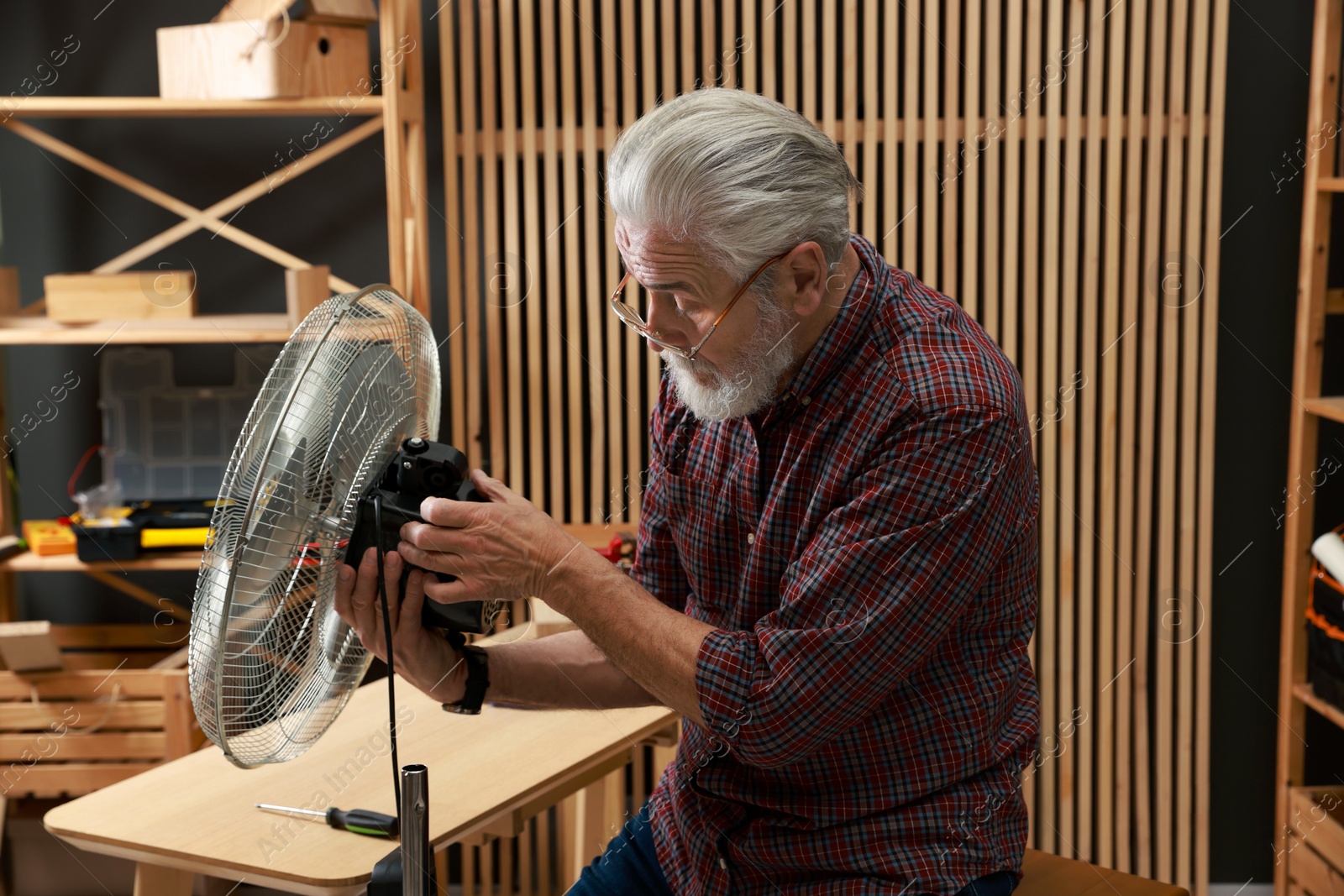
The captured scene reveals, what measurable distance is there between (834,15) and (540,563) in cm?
202

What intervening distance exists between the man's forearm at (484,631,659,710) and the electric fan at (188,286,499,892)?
0.83 ft

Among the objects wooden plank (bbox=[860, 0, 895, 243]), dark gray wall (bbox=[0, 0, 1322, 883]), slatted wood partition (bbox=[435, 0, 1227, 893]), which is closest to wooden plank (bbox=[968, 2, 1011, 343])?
slatted wood partition (bbox=[435, 0, 1227, 893])

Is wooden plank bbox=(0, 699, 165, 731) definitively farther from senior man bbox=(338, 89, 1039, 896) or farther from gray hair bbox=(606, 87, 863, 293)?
gray hair bbox=(606, 87, 863, 293)

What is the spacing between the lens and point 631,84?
302 centimetres

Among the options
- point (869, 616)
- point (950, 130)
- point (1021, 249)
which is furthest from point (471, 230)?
point (869, 616)

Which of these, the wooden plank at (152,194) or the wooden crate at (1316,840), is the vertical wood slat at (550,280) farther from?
the wooden crate at (1316,840)

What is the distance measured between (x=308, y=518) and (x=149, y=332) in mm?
1734

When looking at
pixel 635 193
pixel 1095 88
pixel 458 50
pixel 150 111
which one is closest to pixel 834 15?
pixel 1095 88

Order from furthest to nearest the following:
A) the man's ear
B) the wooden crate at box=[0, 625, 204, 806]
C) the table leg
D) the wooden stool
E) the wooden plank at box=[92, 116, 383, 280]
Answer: the wooden plank at box=[92, 116, 383, 280], the wooden crate at box=[0, 625, 204, 806], the table leg, the wooden stool, the man's ear

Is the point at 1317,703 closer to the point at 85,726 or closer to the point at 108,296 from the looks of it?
the point at 85,726

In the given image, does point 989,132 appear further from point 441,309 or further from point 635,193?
point 635,193

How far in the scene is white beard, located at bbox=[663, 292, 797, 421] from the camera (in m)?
1.44

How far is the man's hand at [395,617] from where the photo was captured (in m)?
1.33

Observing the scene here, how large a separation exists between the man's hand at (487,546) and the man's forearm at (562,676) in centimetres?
34
